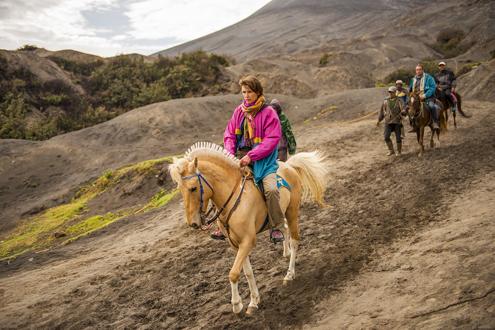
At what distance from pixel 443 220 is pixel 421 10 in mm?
93450

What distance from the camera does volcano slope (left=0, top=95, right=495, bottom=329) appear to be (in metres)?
4.92

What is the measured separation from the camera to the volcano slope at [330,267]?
16.1ft

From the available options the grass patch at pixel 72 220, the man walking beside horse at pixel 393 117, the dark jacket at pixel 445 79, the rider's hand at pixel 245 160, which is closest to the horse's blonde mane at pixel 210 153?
the rider's hand at pixel 245 160

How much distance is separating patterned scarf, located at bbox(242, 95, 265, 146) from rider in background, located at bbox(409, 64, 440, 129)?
951 centimetres

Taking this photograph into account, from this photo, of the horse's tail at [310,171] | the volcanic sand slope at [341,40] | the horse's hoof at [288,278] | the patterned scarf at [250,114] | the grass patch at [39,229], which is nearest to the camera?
the patterned scarf at [250,114]

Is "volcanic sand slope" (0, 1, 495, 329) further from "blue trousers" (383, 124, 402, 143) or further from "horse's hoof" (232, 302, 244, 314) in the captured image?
"blue trousers" (383, 124, 402, 143)

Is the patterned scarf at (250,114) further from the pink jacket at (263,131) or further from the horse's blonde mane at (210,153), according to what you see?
the horse's blonde mane at (210,153)

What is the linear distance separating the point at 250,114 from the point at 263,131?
0.31 m

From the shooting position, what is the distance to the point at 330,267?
6418 mm

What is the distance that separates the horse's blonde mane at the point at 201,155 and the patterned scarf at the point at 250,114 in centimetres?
45

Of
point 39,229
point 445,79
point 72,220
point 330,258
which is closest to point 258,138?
point 330,258

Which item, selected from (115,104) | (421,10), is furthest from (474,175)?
(421,10)

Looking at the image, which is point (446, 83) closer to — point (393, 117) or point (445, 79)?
point (445, 79)

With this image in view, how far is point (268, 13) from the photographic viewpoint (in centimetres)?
12731
